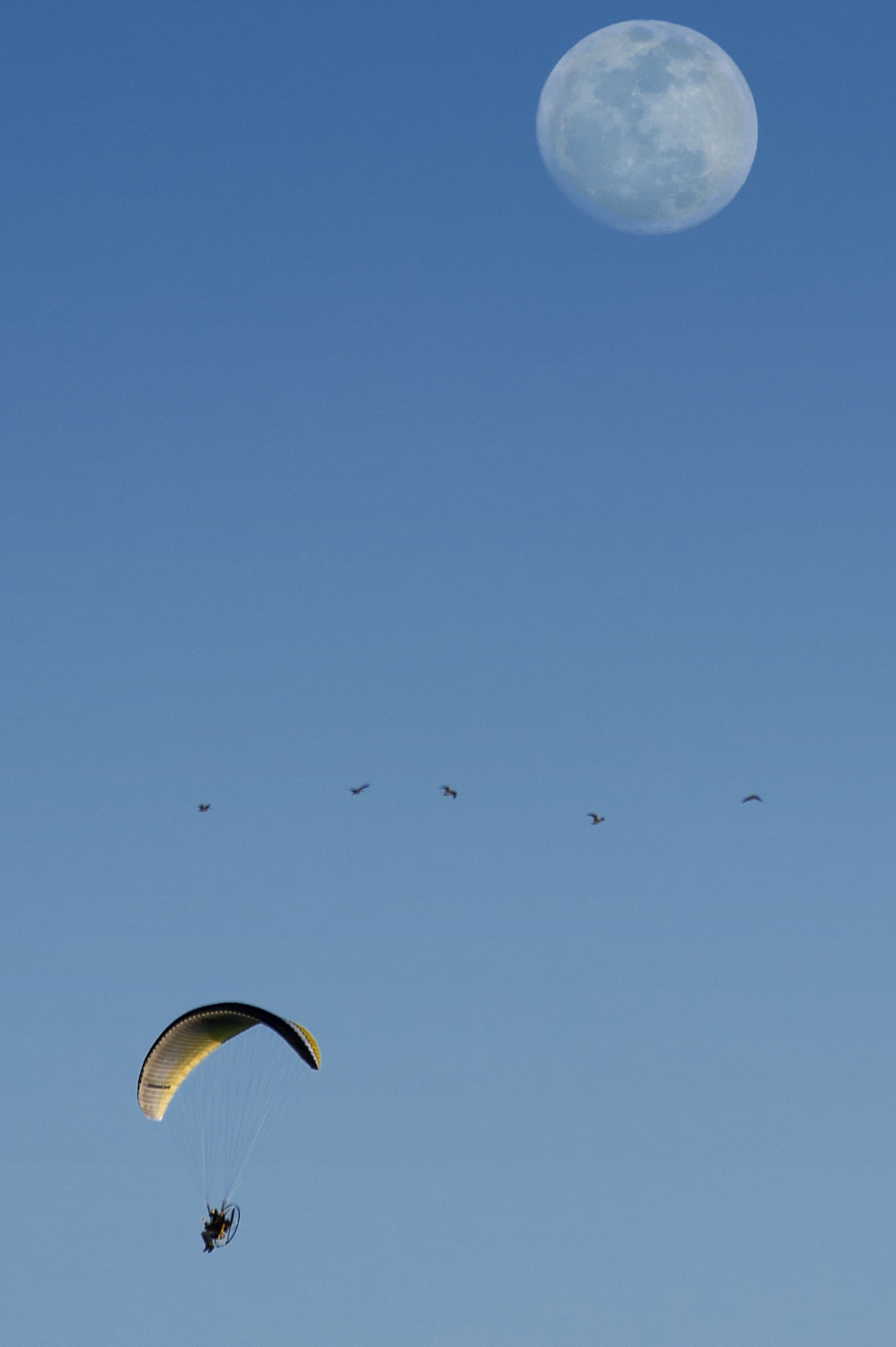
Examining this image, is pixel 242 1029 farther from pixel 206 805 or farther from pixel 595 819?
pixel 595 819

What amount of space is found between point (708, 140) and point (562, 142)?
616 cm

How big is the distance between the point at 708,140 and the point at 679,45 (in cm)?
427

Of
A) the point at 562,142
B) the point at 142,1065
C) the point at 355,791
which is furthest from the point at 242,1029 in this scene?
the point at 562,142

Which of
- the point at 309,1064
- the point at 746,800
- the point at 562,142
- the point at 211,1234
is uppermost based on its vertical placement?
the point at 562,142

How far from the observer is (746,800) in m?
83.9

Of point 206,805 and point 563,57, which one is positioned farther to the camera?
point 206,805

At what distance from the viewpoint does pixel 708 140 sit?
264ft

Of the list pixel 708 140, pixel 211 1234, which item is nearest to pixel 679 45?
pixel 708 140

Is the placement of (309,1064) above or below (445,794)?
below

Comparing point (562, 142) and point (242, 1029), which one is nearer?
point (562, 142)

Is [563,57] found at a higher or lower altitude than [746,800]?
higher

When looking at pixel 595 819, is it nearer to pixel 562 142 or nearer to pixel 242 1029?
pixel 242 1029

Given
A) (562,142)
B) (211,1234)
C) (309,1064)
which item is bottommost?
(211,1234)

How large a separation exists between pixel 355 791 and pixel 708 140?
32.5 meters
